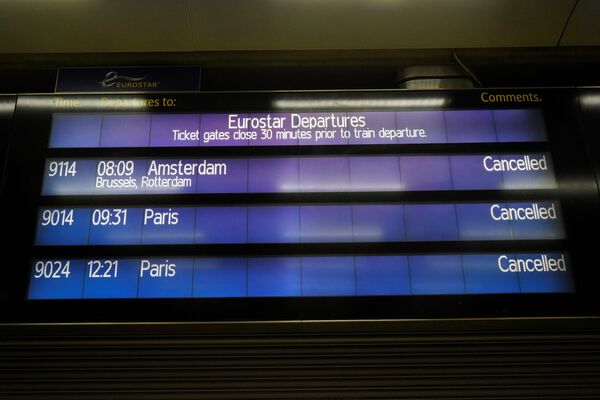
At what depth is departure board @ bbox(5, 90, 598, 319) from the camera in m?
3.09

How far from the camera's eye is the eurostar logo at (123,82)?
374 cm

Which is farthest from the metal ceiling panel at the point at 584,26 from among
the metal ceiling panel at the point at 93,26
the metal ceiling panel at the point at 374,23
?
the metal ceiling panel at the point at 93,26

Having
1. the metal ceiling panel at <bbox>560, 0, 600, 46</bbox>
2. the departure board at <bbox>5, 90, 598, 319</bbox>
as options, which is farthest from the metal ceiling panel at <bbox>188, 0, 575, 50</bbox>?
the departure board at <bbox>5, 90, 598, 319</bbox>

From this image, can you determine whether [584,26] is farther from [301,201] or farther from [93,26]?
[93,26]

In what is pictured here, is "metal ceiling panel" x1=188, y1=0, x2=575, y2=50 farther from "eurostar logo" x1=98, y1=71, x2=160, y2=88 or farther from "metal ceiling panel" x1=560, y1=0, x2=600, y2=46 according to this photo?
"eurostar logo" x1=98, y1=71, x2=160, y2=88

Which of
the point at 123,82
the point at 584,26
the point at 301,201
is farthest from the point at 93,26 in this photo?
the point at 584,26

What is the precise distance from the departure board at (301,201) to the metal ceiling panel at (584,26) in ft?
1.40

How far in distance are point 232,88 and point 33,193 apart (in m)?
1.73

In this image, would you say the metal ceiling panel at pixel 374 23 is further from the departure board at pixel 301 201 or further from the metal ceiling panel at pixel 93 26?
the departure board at pixel 301 201

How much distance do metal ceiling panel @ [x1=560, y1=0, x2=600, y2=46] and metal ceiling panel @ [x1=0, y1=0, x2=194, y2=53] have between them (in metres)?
2.68

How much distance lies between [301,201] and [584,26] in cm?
236

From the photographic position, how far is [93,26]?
351 centimetres

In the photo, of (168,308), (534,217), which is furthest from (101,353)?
(534,217)

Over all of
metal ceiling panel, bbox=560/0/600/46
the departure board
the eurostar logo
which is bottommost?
the departure board
